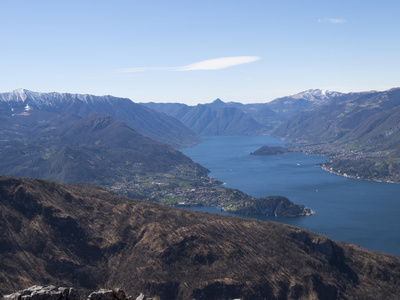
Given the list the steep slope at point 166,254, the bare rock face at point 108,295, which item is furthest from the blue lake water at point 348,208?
the bare rock face at point 108,295

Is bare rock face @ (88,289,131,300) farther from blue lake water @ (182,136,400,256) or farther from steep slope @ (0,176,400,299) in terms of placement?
blue lake water @ (182,136,400,256)

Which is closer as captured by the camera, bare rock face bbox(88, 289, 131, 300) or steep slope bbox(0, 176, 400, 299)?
bare rock face bbox(88, 289, 131, 300)

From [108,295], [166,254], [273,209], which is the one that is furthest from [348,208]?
[108,295]

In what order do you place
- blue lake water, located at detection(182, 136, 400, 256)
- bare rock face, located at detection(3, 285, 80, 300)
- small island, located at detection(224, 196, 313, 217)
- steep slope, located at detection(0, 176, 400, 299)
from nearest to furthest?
bare rock face, located at detection(3, 285, 80, 300) → steep slope, located at detection(0, 176, 400, 299) → blue lake water, located at detection(182, 136, 400, 256) → small island, located at detection(224, 196, 313, 217)

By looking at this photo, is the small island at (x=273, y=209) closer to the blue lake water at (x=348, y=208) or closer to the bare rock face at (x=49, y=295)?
the blue lake water at (x=348, y=208)

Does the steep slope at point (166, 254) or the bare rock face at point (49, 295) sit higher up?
the bare rock face at point (49, 295)

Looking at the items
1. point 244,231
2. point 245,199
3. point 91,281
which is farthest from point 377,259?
point 245,199

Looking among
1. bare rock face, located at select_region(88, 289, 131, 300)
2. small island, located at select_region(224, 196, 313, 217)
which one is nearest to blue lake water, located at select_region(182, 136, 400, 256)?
small island, located at select_region(224, 196, 313, 217)

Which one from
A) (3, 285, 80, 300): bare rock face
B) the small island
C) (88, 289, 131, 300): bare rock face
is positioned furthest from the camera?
the small island
